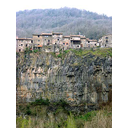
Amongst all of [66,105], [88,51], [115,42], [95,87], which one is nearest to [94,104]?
[95,87]

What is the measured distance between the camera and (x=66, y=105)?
74.7ft

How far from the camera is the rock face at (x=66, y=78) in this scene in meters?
23.3

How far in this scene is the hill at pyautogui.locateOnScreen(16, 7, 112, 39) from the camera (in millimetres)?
42725

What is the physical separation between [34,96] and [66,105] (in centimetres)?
541

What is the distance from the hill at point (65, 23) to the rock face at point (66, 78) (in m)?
16.2

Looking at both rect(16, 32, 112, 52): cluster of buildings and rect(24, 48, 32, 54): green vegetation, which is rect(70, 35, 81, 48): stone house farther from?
rect(24, 48, 32, 54): green vegetation

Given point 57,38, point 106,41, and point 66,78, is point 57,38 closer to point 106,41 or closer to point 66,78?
point 66,78

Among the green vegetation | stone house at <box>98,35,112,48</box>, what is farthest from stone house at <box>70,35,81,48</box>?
the green vegetation

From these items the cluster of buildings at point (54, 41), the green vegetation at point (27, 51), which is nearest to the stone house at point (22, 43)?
the cluster of buildings at point (54, 41)

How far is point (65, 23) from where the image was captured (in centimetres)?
6244

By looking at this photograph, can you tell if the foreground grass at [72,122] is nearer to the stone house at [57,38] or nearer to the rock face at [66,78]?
the rock face at [66,78]

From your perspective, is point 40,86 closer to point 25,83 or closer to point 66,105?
point 25,83

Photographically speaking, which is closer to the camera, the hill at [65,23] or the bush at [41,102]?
the bush at [41,102]

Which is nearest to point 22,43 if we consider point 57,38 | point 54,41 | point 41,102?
point 54,41
